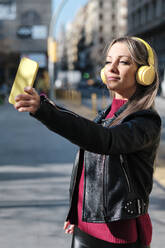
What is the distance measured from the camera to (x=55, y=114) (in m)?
1.62

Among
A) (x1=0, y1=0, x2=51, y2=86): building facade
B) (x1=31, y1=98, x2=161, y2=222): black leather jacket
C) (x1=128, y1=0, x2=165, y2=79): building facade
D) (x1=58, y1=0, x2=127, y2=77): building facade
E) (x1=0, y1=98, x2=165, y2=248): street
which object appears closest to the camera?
(x1=31, y1=98, x2=161, y2=222): black leather jacket

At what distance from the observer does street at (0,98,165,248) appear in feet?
14.8

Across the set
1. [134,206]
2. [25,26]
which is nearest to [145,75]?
[134,206]

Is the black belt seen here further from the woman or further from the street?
the street

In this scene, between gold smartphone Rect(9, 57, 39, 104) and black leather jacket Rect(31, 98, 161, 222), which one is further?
black leather jacket Rect(31, 98, 161, 222)

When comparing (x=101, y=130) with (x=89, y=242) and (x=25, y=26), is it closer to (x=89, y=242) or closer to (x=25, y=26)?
(x=89, y=242)

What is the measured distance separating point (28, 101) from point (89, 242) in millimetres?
874

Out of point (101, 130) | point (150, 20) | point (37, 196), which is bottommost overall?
point (37, 196)

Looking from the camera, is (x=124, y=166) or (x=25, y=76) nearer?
(x=25, y=76)

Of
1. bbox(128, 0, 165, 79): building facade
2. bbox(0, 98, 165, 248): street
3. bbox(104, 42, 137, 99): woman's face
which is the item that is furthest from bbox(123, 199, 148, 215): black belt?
bbox(128, 0, 165, 79): building facade

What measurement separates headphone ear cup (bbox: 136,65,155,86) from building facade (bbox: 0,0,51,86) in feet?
189

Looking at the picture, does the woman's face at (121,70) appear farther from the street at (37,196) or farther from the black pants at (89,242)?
the street at (37,196)

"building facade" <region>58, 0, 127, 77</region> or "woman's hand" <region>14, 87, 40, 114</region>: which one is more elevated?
"building facade" <region>58, 0, 127, 77</region>

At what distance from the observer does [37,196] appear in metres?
6.09
